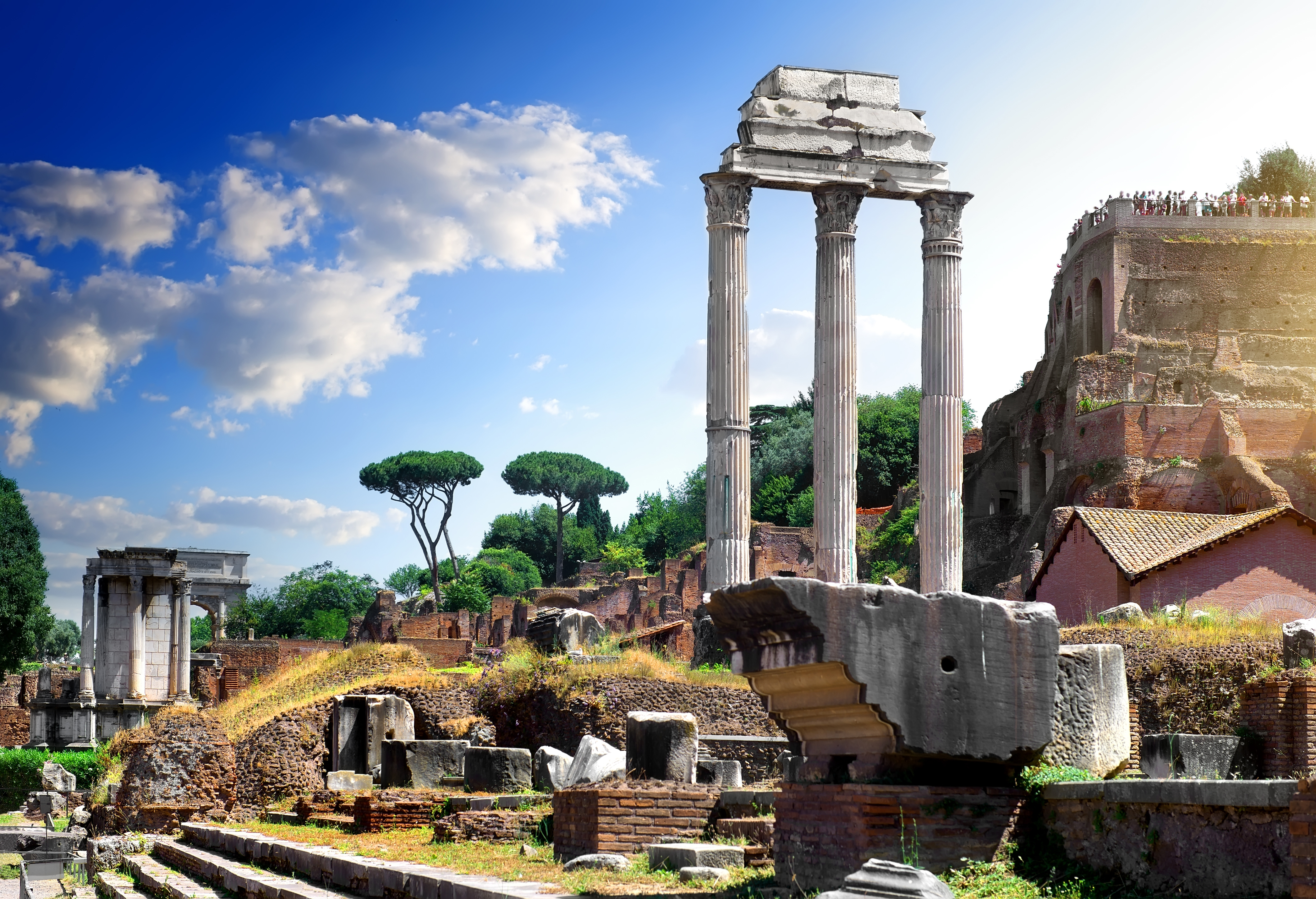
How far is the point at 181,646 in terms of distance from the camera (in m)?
36.3

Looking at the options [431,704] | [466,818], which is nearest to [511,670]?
[431,704]

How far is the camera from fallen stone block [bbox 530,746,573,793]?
13375 mm

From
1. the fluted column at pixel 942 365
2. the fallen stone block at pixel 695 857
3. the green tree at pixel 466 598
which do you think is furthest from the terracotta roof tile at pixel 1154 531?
the green tree at pixel 466 598

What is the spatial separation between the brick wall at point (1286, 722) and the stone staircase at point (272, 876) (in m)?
6.38

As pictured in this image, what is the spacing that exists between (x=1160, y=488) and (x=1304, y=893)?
117 ft

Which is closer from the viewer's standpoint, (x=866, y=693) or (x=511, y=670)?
(x=866, y=693)

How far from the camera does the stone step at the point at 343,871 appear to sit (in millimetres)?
6984

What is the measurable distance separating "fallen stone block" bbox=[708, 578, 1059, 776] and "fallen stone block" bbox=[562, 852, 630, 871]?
2117 millimetres

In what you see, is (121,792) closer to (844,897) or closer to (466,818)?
(466,818)

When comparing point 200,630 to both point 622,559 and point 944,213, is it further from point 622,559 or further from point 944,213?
point 944,213

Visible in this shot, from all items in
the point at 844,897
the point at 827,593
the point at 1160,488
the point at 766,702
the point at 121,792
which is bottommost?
the point at 121,792

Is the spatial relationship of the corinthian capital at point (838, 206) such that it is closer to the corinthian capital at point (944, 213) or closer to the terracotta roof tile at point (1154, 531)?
the corinthian capital at point (944, 213)

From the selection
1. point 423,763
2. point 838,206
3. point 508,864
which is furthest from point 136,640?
point 508,864

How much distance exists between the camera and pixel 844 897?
4.73 m
